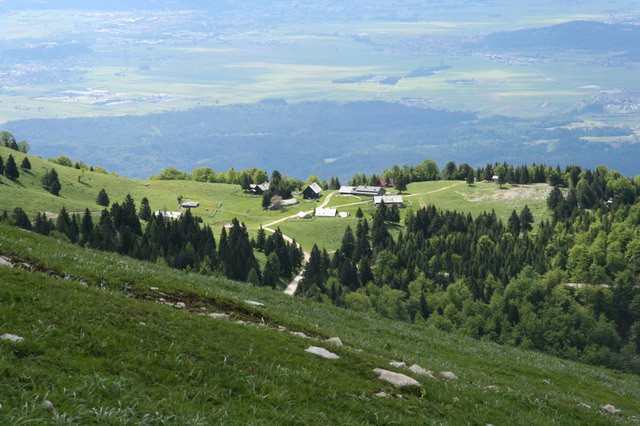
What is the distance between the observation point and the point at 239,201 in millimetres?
196375

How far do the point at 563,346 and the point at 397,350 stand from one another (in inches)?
2458

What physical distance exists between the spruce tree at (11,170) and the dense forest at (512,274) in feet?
210

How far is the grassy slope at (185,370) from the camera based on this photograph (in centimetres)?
1633

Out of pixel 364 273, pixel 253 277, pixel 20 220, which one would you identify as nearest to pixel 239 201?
pixel 364 273

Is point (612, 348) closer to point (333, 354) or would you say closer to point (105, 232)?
point (105, 232)

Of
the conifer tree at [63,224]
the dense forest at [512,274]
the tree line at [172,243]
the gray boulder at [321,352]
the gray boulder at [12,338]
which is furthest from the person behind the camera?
the conifer tree at [63,224]

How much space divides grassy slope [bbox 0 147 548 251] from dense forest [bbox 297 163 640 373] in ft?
30.0

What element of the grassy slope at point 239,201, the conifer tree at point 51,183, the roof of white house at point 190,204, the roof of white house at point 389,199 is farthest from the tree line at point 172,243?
the roof of white house at point 389,199

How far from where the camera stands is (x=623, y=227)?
143 m

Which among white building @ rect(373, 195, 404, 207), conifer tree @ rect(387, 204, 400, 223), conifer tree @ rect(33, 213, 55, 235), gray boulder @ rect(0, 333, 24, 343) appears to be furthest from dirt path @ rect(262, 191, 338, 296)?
gray boulder @ rect(0, 333, 24, 343)

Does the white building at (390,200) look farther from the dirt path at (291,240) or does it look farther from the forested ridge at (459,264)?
the dirt path at (291,240)

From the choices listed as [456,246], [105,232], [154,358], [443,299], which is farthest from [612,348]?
[154,358]

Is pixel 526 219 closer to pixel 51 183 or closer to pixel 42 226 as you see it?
pixel 51 183

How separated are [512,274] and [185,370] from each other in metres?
114
